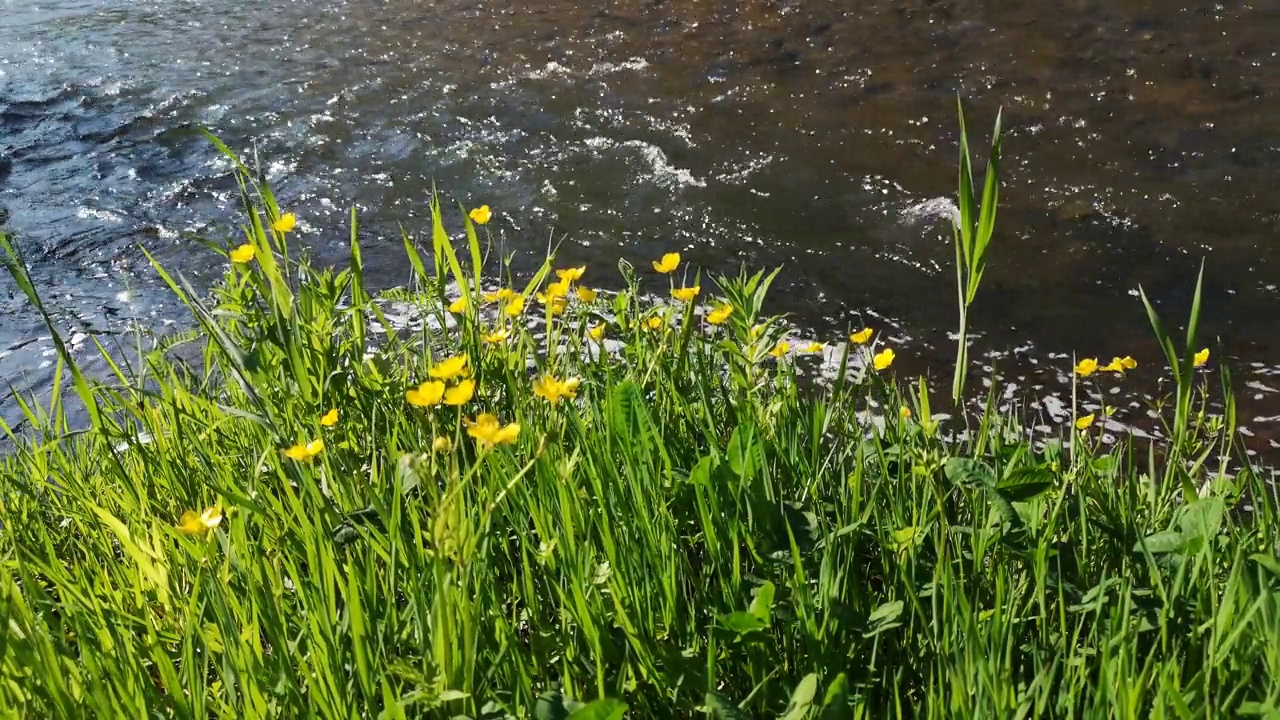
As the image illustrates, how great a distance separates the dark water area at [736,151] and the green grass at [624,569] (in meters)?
1.47

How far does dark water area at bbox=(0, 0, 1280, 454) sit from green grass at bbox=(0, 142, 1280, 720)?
1.47 meters

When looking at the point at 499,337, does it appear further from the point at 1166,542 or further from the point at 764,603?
the point at 1166,542

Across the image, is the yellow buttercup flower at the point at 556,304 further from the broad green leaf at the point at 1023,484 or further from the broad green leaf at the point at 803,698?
the broad green leaf at the point at 803,698

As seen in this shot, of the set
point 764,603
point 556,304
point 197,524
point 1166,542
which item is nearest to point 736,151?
point 556,304

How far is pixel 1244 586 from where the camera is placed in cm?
136

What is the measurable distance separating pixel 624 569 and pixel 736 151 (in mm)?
3424

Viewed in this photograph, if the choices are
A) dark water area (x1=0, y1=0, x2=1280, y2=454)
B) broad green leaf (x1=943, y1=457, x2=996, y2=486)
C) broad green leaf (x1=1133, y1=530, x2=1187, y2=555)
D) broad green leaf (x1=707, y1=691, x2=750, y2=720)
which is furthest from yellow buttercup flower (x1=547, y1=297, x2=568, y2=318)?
dark water area (x1=0, y1=0, x2=1280, y2=454)

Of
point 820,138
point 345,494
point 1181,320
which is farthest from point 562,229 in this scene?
point 345,494

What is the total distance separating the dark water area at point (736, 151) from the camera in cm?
366

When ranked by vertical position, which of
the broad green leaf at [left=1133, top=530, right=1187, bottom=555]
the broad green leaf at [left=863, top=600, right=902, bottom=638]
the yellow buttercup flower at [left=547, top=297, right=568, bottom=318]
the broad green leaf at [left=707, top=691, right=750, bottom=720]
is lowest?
the broad green leaf at [left=863, top=600, right=902, bottom=638]

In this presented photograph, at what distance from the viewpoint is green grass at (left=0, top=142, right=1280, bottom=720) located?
1.35m

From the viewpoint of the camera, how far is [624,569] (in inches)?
61.8

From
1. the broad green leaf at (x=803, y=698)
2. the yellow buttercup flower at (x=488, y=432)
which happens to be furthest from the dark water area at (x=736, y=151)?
the yellow buttercup flower at (x=488, y=432)

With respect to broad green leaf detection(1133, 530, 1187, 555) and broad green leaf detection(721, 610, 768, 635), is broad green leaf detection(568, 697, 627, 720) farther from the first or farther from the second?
broad green leaf detection(1133, 530, 1187, 555)
